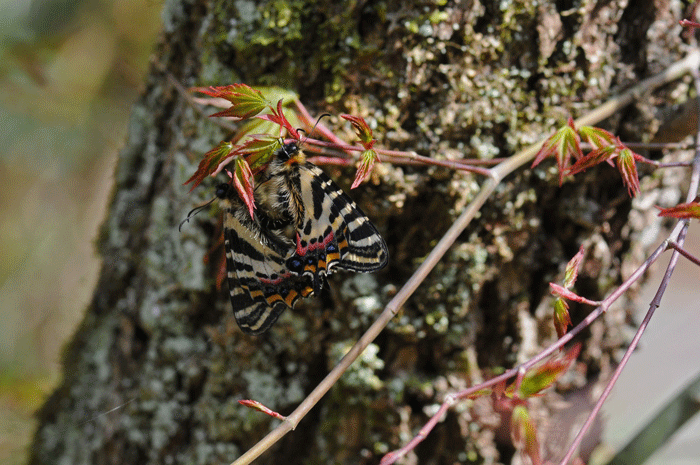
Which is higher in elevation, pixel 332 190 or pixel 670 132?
pixel 670 132

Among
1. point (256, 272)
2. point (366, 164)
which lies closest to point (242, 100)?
point (366, 164)

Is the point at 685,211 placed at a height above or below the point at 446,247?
above

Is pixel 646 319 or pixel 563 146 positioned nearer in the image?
pixel 646 319

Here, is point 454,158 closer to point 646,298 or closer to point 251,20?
point 251,20

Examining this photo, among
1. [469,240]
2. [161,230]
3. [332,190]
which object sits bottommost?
[161,230]

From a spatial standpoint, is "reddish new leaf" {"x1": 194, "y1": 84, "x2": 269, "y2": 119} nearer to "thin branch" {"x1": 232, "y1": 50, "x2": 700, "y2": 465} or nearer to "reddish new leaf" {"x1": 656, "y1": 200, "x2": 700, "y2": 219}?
"thin branch" {"x1": 232, "y1": 50, "x2": 700, "y2": 465}

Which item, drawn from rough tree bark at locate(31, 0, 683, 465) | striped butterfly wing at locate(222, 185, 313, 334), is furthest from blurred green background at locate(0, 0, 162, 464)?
striped butterfly wing at locate(222, 185, 313, 334)

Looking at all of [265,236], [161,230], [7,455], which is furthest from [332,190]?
[7,455]

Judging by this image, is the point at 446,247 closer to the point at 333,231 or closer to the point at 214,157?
the point at 333,231
